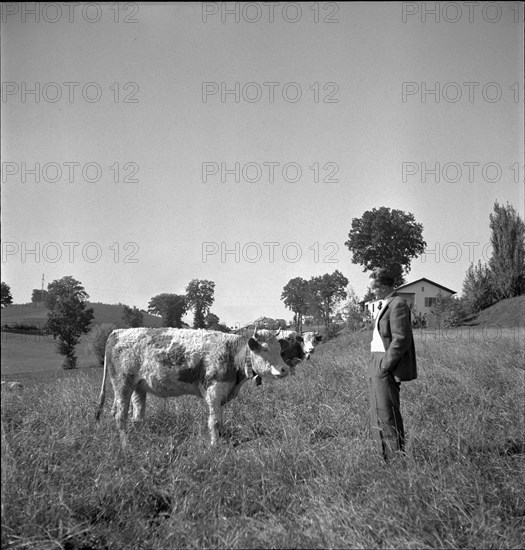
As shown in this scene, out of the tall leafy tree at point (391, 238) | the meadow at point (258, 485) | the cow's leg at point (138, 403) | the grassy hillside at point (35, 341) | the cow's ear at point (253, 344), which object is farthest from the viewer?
the tall leafy tree at point (391, 238)

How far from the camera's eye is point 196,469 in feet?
15.5

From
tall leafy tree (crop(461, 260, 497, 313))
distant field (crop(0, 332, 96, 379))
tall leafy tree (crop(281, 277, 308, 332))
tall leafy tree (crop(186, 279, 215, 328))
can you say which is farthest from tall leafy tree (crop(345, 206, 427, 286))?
tall leafy tree (crop(186, 279, 215, 328))

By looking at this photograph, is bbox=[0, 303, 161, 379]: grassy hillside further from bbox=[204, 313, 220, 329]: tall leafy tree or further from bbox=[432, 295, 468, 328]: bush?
bbox=[432, 295, 468, 328]: bush

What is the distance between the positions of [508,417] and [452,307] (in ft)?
62.6

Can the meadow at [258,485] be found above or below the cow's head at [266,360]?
below

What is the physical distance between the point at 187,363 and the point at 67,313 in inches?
953

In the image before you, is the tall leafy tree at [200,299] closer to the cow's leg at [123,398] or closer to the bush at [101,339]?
the cow's leg at [123,398]

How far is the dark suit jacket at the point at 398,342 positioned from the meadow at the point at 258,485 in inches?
29.7

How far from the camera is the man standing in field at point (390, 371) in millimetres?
5199

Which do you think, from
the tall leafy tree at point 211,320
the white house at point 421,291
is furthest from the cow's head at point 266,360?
the white house at point 421,291

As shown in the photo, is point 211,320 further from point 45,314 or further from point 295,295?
point 45,314

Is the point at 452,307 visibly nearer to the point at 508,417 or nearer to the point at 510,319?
the point at 510,319

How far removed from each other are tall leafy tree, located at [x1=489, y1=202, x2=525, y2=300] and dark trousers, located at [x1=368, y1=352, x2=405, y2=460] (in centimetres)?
2709

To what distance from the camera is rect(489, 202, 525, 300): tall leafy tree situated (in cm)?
3000
